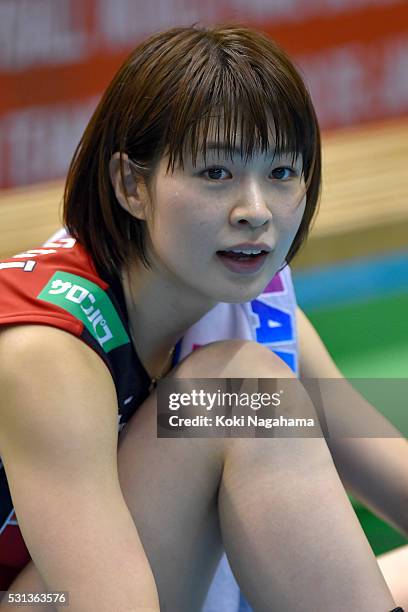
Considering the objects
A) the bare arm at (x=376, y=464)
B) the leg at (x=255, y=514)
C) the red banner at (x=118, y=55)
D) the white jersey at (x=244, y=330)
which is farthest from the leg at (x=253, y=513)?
the red banner at (x=118, y=55)

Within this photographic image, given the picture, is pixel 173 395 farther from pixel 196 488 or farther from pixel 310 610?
pixel 310 610

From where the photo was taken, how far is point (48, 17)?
8.00 ft

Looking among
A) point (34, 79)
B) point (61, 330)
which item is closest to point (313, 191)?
point (61, 330)

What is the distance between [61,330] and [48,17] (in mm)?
1576

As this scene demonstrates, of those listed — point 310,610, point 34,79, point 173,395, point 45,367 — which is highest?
point 45,367

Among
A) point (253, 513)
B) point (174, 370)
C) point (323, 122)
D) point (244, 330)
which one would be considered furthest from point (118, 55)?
point (253, 513)

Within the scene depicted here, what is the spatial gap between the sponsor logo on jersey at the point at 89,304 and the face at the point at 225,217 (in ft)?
0.24

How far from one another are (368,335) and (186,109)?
1228mm

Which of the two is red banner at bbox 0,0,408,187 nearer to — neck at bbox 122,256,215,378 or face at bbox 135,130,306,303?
neck at bbox 122,256,215,378

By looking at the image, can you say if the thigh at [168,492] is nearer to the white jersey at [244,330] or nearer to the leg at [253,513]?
the leg at [253,513]

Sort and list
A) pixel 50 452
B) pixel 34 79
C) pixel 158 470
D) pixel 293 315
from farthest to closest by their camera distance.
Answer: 1. pixel 34 79
2. pixel 293 315
3. pixel 158 470
4. pixel 50 452

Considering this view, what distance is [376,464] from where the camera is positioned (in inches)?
51.6

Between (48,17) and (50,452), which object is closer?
(50,452)

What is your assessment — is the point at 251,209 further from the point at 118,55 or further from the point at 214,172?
the point at 118,55
